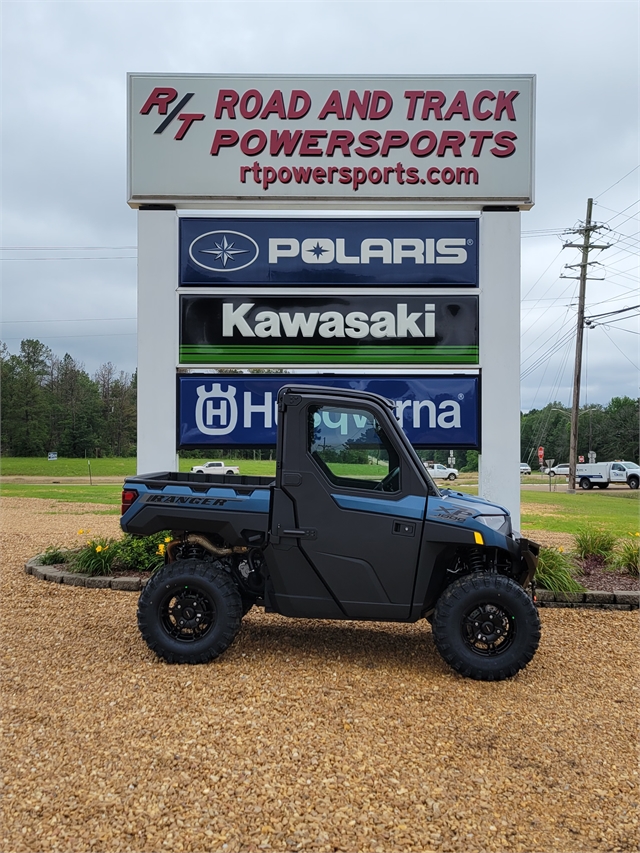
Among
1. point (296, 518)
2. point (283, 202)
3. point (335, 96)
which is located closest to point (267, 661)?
point (296, 518)

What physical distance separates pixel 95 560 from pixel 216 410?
2.28 metres

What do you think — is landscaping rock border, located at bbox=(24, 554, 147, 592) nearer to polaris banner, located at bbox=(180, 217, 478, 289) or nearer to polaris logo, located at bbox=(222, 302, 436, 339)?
polaris logo, located at bbox=(222, 302, 436, 339)

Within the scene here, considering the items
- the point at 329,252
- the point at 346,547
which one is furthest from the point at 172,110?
the point at 346,547

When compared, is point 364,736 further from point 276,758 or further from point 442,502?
point 442,502

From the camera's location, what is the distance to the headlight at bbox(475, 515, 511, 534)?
4.99 m

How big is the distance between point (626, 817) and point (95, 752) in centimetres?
266

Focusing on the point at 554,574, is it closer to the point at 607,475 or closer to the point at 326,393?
the point at 326,393

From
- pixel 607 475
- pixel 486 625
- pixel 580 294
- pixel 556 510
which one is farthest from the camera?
pixel 607 475

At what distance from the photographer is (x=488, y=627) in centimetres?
483

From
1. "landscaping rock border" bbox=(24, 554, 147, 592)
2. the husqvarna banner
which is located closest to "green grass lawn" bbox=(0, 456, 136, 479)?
"landscaping rock border" bbox=(24, 554, 147, 592)

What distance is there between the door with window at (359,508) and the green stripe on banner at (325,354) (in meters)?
3.44

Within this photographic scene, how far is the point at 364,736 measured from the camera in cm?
383

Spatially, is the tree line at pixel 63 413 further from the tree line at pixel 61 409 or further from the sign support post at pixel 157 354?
the sign support post at pixel 157 354

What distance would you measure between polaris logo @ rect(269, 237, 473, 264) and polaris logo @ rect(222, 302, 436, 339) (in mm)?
614
